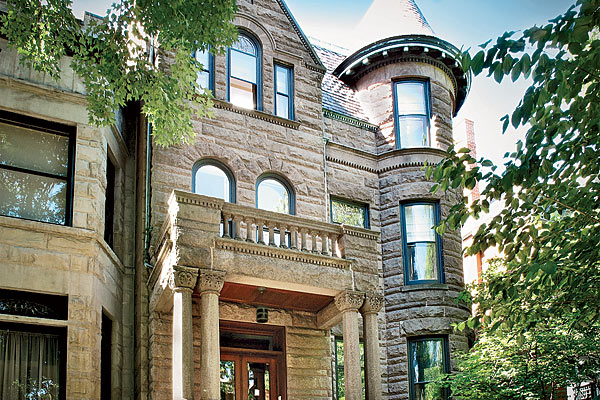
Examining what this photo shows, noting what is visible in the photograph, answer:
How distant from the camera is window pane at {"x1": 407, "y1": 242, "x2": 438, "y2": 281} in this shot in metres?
18.3

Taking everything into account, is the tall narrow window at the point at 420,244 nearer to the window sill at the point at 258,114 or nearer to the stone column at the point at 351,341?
the window sill at the point at 258,114

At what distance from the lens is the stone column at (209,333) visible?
38.0 ft

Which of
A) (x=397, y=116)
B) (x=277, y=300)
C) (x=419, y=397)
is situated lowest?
(x=419, y=397)

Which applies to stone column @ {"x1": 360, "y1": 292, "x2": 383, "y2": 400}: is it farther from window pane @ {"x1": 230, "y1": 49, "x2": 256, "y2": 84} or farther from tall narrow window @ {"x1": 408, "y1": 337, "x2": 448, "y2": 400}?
window pane @ {"x1": 230, "y1": 49, "x2": 256, "y2": 84}

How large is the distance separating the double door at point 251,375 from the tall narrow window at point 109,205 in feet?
10.7

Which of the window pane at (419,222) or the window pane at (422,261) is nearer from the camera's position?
the window pane at (422,261)

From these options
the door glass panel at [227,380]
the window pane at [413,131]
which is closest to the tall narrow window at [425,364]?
the door glass panel at [227,380]

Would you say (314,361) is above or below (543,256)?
below

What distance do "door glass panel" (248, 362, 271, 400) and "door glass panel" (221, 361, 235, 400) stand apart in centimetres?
38

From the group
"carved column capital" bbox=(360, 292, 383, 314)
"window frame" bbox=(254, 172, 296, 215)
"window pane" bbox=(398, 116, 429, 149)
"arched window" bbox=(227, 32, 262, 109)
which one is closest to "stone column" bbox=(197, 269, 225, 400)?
"carved column capital" bbox=(360, 292, 383, 314)

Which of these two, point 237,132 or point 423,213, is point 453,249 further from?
point 237,132

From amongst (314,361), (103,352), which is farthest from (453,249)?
(103,352)

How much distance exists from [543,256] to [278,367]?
744 cm

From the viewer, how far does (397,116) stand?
1973 cm
